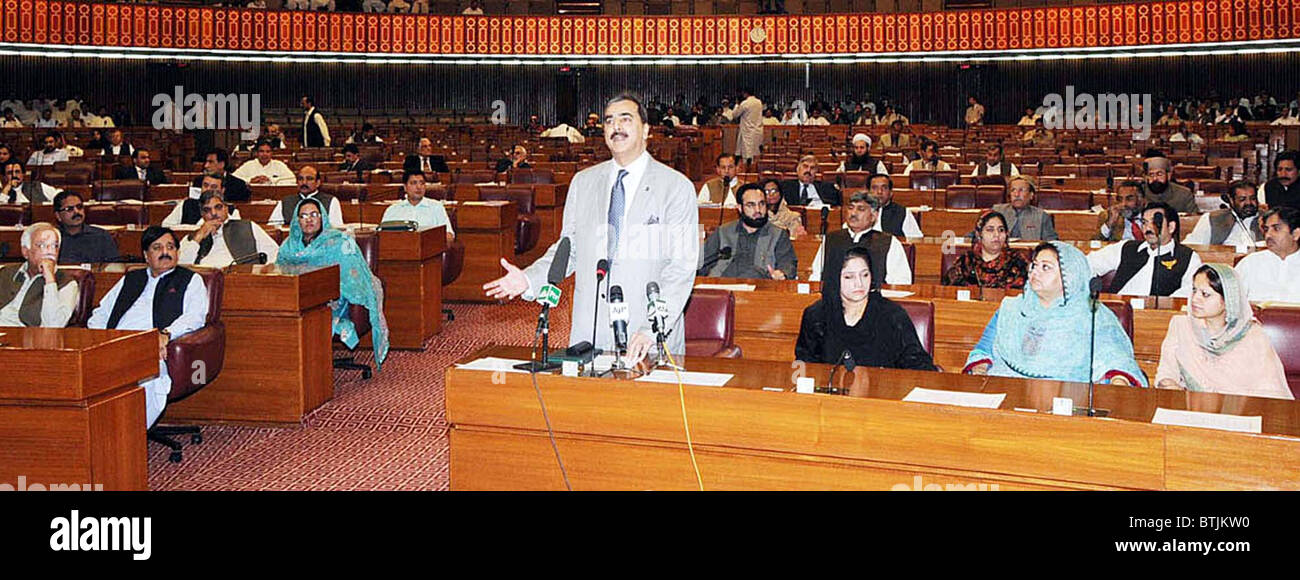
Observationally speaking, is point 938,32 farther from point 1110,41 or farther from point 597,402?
point 597,402

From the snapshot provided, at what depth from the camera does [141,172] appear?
12.7m

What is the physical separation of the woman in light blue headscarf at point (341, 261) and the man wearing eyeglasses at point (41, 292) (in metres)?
1.43

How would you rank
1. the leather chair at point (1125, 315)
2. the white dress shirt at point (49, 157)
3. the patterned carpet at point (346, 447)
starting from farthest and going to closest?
1. the white dress shirt at point (49, 157)
2. the patterned carpet at point (346, 447)
3. the leather chair at point (1125, 315)

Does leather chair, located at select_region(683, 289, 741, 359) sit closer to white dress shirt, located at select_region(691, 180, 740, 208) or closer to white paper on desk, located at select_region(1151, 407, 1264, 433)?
white paper on desk, located at select_region(1151, 407, 1264, 433)

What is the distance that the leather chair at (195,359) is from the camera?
525cm

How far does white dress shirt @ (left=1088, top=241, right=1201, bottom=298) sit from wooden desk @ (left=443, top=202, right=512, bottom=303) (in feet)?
14.6

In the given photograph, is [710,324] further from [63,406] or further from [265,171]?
[265,171]

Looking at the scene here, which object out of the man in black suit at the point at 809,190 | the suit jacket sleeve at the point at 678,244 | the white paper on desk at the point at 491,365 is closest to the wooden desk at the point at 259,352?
the white paper on desk at the point at 491,365

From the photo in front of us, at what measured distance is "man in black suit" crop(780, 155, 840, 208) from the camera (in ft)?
33.0

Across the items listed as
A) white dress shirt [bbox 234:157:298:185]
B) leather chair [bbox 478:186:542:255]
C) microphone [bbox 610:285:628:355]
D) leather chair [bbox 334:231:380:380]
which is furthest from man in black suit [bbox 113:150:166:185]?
microphone [bbox 610:285:628:355]

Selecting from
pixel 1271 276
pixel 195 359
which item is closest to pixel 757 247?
pixel 1271 276

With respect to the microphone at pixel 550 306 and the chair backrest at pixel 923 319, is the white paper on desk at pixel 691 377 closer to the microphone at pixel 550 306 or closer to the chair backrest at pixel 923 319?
the microphone at pixel 550 306

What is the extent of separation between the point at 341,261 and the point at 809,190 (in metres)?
4.65
